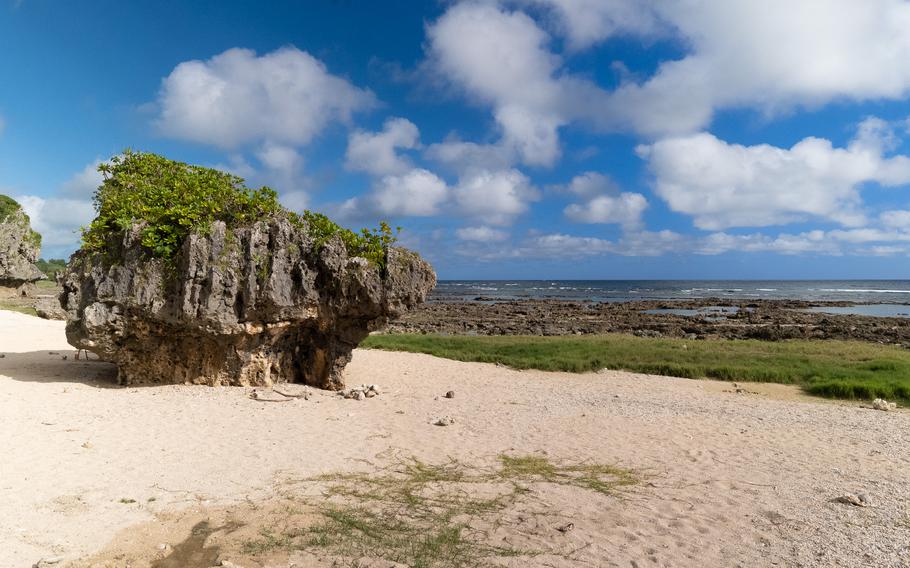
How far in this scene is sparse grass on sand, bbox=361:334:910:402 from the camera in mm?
18000

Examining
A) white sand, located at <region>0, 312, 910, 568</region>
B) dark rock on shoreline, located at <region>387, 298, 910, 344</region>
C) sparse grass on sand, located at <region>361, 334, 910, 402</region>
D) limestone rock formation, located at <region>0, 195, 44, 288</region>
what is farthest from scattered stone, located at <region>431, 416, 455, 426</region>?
limestone rock formation, located at <region>0, 195, 44, 288</region>

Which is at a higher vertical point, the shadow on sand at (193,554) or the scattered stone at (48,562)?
the scattered stone at (48,562)

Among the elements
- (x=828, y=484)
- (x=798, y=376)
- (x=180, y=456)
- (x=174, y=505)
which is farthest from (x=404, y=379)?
(x=798, y=376)

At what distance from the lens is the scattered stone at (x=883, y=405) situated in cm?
1472

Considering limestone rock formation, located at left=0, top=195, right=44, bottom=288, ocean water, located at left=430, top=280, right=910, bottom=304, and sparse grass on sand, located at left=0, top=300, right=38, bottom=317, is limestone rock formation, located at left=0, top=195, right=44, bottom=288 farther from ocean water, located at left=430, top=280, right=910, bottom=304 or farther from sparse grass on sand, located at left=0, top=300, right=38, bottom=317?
ocean water, located at left=430, top=280, right=910, bottom=304

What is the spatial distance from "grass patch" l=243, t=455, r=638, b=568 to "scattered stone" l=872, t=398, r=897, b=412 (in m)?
11.1

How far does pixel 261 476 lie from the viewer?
8.19 meters

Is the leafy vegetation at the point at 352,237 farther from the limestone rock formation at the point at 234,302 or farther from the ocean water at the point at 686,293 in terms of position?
the ocean water at the point at 686,293

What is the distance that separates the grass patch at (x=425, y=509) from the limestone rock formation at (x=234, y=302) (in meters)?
6.04

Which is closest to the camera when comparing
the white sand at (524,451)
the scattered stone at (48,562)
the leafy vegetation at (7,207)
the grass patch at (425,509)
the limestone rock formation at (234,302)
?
the scattered stone at (48,562)

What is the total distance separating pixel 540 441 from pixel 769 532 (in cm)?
483

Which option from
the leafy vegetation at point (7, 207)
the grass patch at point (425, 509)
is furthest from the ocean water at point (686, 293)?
the grass patch at point (425, 509)

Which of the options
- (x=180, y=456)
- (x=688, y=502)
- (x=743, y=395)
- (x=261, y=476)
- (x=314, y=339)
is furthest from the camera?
(x=743, y=395)

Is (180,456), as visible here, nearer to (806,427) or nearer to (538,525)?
(538,525)
